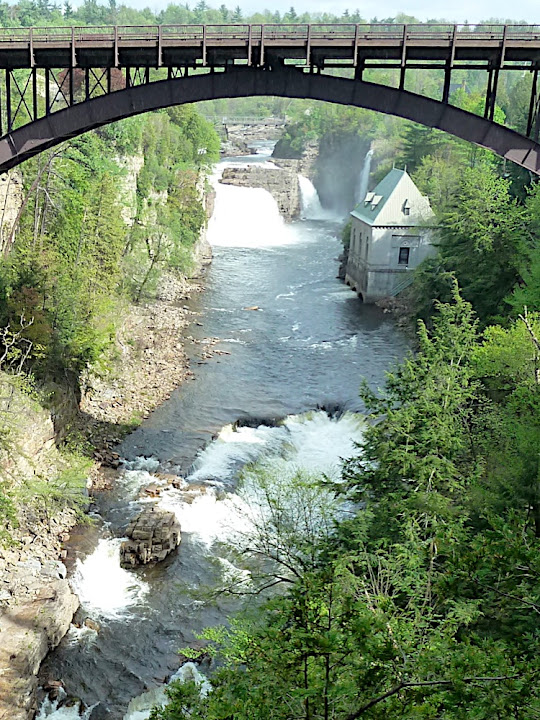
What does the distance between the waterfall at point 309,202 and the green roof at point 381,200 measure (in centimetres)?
3178

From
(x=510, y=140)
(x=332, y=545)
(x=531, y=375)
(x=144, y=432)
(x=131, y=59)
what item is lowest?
(x=144, y=432)

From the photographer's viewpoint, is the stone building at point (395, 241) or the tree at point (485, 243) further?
the stone building at point (395, 241)

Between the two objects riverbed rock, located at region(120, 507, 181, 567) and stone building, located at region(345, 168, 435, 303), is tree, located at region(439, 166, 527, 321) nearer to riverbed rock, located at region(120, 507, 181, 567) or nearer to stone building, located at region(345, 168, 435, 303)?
stone building, located at region(345, 168, 435, 303)

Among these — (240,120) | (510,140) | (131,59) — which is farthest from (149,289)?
(240,120)

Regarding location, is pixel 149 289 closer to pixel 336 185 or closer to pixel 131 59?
pixel 131 59

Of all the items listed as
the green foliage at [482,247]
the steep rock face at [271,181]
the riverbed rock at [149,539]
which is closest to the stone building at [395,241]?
the green foliage at [482,247]

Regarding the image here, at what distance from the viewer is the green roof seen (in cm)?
5097

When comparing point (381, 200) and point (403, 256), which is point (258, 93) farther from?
point (381, 200)

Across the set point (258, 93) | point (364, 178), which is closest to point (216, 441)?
point (258, 93)

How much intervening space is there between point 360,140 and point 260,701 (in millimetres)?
92316

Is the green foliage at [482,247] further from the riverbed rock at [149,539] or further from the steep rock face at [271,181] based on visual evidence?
the steep rock face at [271,181]

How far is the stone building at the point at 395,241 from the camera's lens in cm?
5044

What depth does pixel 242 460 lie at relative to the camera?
29.1 metres

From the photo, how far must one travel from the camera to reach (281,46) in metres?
22.7
